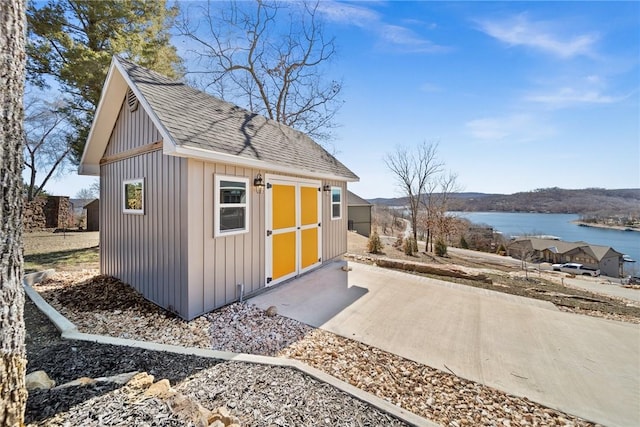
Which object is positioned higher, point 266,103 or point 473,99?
point 266,103

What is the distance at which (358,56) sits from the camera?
30.9 ft

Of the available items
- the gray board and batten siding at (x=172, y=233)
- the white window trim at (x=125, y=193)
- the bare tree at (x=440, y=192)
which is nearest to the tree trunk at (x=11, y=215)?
the gray board and batten siding at (x=172, y=233)

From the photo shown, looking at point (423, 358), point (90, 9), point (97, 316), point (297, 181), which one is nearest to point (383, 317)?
point (423, 358)

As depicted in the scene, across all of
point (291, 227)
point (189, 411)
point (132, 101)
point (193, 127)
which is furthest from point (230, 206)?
point (189, 411)

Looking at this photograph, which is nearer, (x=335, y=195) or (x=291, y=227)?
(x=291, y=227)

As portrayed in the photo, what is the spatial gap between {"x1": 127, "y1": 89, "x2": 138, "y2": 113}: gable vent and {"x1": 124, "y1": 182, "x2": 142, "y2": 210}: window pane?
1420mm

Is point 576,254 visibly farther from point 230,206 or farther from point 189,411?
point 189,411

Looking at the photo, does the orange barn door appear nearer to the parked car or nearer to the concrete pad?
the concrete pad

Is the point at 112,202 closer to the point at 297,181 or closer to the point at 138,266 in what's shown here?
the point at 138,266

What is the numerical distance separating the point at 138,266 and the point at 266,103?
12084 mm

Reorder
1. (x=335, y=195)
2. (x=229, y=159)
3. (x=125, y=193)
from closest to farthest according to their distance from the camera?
(x=229, y=159)
(x=125, y=193)
(x=335, y=195)

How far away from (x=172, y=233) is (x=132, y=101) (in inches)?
111

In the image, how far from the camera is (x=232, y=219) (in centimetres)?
468

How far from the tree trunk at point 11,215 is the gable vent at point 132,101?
3.70 m
